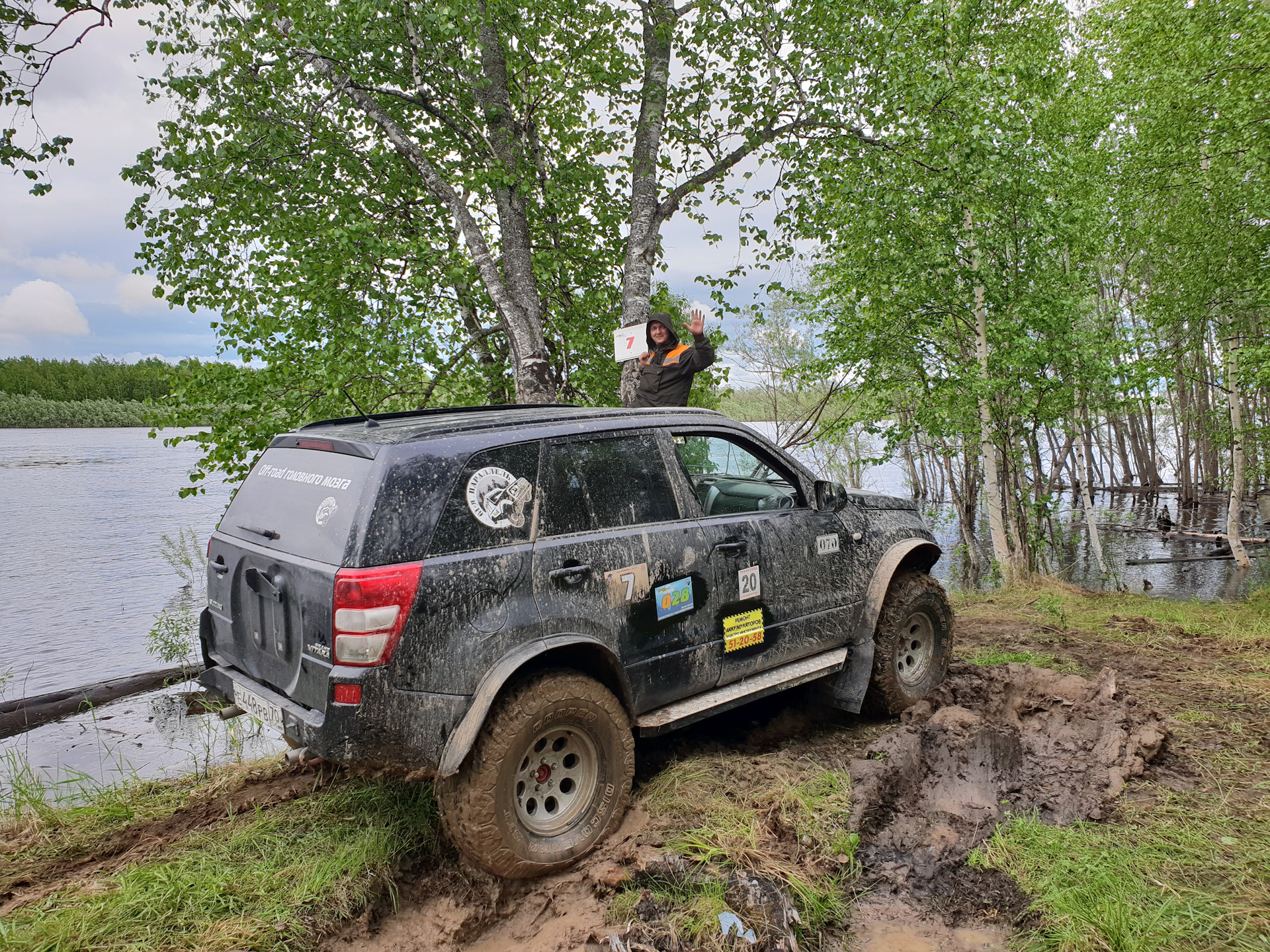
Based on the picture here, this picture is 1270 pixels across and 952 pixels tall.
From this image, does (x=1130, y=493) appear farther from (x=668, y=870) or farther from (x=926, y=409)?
(x=668, y=870)

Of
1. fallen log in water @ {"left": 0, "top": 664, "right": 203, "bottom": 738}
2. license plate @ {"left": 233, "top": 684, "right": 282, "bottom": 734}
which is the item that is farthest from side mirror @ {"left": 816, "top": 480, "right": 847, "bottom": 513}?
fallen log in water @ {"left": 0, "top": 664, "right": 203, "bottom": 738}

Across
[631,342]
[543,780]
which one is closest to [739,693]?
[543,780]

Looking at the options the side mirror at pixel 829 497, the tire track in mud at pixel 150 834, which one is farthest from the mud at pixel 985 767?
the tire track in mud at pixel 150 834

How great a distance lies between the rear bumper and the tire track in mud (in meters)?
1.12

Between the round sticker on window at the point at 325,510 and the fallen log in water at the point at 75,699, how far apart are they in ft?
16.1

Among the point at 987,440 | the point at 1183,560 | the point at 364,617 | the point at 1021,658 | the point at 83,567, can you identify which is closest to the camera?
the point at 364,617

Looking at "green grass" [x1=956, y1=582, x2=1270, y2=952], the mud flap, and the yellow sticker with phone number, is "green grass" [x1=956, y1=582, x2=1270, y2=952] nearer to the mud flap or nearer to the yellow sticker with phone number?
the mud flap

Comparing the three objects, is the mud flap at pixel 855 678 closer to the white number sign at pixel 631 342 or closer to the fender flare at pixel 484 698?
the fender flare at pixel 484 698

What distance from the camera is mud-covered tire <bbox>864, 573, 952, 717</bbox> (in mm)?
4555

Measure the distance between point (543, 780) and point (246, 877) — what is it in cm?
120

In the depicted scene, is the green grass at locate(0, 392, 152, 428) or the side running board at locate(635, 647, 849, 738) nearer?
the side running board at locate(635, 647, 849, 738)

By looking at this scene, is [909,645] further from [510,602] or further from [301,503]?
[301,503]

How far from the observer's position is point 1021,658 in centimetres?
586

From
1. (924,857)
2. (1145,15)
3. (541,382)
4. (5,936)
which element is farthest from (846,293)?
(5,936)
